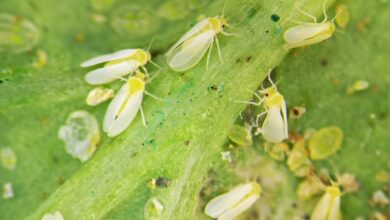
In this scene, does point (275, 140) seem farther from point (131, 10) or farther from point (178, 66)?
point (131, 10)

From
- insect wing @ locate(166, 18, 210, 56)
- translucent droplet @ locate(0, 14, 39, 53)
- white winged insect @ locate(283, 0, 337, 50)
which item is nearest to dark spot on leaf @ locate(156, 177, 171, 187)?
insect wing @ locate(166, 18, 210, 56)

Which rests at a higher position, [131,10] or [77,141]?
[131,10]

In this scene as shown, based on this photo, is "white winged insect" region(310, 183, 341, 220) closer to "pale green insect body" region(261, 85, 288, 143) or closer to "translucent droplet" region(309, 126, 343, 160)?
"translucent droplet" region(309, 126, 343, 160)

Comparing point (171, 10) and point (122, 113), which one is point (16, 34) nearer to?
point (122, 113)

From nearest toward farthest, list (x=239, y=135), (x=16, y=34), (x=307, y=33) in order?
(x=307, y=33) < (x=239, y=135) < (x=16, y=34)

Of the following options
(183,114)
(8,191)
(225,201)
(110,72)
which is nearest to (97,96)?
(110,72)

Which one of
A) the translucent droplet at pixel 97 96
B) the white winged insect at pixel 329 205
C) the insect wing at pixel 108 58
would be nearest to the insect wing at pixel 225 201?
the white winged insect at pixel 329 205

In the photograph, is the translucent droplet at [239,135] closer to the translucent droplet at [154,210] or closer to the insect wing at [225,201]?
the insect wing at [225,201]

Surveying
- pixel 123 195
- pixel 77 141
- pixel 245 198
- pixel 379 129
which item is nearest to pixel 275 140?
pixel 245 198
